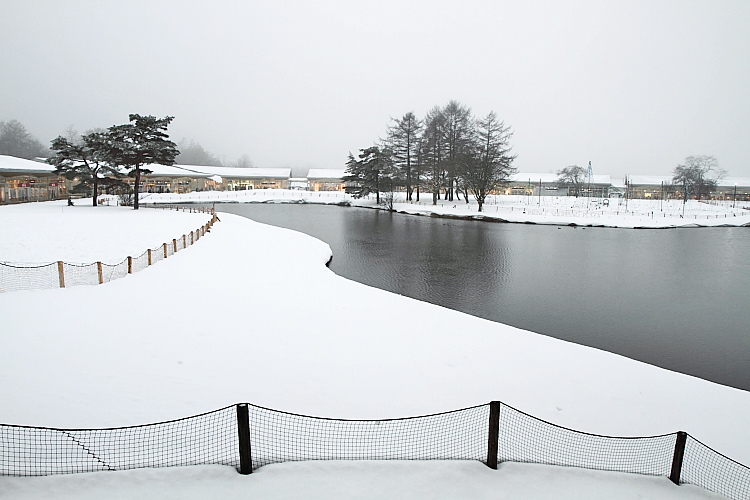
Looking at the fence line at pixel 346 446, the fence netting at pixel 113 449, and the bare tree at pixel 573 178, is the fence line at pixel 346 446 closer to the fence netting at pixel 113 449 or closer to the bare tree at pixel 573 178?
the fence netting at pixel 113 449

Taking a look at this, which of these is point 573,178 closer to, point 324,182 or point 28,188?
point 324,182

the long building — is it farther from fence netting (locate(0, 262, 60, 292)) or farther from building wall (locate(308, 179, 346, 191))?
fence netting (locate(0, 262, 60, 292))

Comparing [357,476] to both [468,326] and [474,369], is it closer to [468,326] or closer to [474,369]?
[474,369]

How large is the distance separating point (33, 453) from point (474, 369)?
546cm

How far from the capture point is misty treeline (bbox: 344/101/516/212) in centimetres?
3981

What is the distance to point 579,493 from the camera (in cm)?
379

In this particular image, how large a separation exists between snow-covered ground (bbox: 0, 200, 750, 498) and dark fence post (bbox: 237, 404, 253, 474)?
10 cm

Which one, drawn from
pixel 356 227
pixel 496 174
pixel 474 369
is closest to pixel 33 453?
pixel 474 369

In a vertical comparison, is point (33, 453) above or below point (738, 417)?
above

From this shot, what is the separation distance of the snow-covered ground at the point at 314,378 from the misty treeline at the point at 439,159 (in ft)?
105

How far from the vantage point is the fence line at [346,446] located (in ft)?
12.8

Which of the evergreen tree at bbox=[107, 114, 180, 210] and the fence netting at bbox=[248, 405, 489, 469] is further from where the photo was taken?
the evergreen tree at bbox=[107, 114, 180, 210]

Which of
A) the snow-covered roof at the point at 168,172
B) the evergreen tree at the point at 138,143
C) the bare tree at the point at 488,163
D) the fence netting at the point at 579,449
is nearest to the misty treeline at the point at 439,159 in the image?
the bare tree at the point at 488,163

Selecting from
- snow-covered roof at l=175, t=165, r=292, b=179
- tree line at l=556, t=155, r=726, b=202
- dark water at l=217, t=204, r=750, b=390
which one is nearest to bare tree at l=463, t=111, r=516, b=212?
dark water at l=217, t=204, r=750, b=390
